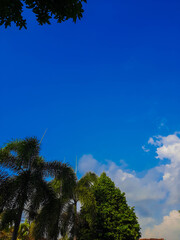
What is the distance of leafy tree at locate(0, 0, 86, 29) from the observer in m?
4.72

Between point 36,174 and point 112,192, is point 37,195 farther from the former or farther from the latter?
point 112,192

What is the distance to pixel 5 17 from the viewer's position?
15.7 feet

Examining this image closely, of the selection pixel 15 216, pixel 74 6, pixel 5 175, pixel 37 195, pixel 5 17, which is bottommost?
pixel 15 216

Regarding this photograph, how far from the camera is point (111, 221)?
2294cm

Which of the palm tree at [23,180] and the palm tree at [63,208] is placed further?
the palm tree at [63,208]

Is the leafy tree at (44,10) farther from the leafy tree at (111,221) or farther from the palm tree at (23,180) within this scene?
the leafy tree at (111,221)

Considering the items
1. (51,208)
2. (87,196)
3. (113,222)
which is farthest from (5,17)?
(113,222)

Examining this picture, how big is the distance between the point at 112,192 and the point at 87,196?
7.58 m

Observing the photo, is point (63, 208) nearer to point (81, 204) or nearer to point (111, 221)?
point (81, 204)

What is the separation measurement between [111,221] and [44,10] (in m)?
24.0

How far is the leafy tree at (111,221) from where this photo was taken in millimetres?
21891

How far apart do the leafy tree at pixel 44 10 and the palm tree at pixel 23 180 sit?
421 inches

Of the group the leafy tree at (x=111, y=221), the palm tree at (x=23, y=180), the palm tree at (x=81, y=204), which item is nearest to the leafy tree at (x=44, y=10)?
the palm tree at (x=23, y=180)

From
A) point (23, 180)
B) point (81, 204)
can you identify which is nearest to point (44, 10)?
point (23, 180)
